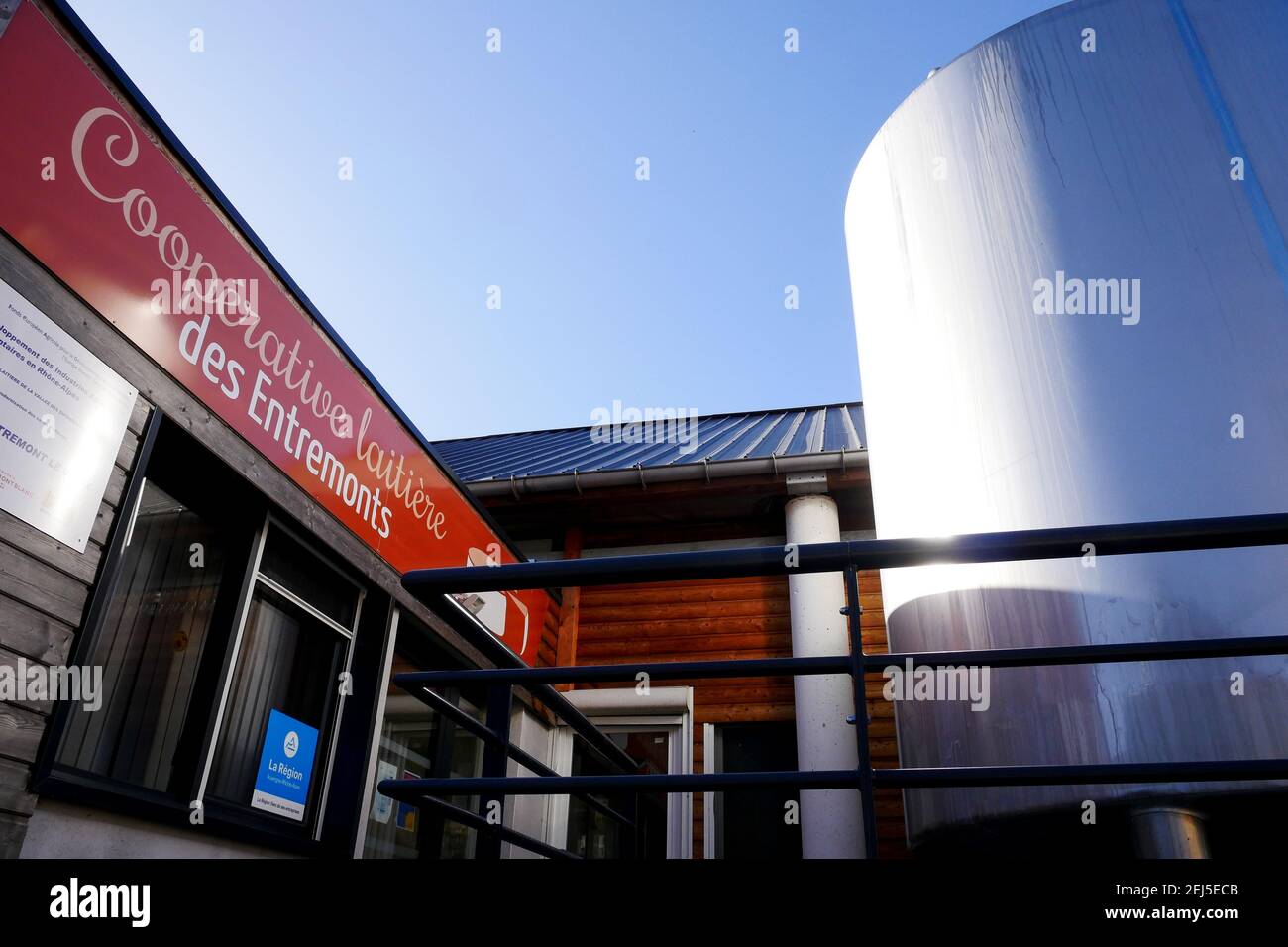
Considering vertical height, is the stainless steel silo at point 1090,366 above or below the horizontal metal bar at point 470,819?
above

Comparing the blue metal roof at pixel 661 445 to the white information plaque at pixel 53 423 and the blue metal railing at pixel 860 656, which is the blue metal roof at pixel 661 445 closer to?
the white information plaque at pixel 53 423

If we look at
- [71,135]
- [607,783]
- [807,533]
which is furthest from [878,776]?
[807,533]

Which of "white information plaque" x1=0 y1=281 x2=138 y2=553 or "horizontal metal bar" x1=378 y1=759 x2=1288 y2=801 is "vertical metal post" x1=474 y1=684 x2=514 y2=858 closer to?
"horizontal metal bar" x1=378 y1=759 x2=1288 y2=801

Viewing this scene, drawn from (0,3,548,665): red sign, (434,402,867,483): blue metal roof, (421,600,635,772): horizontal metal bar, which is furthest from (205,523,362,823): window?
(434,402,867,483): blue metal roof

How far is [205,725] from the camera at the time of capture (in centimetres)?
404

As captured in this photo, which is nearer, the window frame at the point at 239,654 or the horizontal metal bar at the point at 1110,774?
the horizontal metal bar at the point at 1110,774

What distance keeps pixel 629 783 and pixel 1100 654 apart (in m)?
1.05

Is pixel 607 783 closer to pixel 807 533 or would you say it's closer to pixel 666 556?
pixel 666 556

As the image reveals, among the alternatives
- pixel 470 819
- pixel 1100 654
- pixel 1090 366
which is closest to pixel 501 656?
pixel 470 819

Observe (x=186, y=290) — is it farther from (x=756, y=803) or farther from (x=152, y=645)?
(x=756, y=803)

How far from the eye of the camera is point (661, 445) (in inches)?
393

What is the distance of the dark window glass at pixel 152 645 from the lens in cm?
363

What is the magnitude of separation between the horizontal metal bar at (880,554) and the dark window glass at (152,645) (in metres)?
2.14

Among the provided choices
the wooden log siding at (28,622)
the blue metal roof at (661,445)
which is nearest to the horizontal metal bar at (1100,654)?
the wooden log siding at (28,622)
